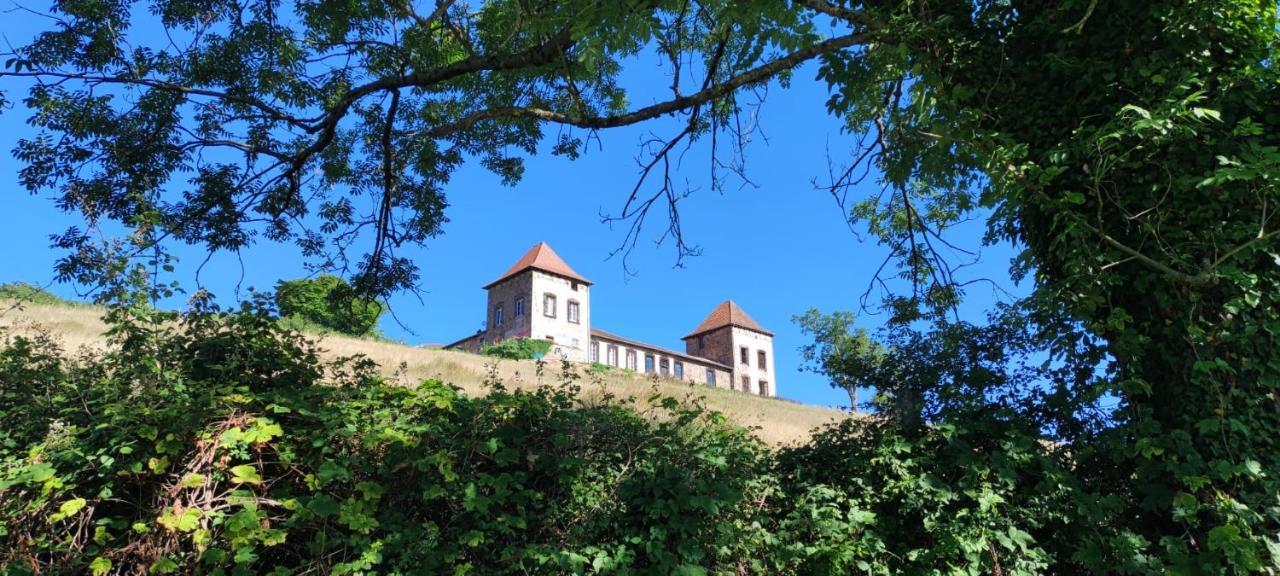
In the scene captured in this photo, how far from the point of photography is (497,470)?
4.91 meters

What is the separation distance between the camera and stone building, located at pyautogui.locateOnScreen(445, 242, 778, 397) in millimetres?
49719

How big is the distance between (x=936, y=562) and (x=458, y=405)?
369 centimetres

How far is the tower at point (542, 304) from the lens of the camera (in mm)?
49094

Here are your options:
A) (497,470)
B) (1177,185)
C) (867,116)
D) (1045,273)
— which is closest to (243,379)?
(497,470)

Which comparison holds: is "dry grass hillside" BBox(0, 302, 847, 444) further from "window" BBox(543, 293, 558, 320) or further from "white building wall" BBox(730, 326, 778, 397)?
"white building wall" BBox(730, 326, 778, 397)

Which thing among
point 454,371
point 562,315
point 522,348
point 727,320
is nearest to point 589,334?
point 562,315

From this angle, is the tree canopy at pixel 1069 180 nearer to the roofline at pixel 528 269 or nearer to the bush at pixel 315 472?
the bush at pixel 315 472

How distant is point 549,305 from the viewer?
50.3 m

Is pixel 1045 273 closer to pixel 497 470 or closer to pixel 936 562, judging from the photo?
pixel 936 562

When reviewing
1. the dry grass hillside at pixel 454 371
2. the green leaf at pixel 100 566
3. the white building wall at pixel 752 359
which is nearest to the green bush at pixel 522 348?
the dry grass hillside at pixel 454 371

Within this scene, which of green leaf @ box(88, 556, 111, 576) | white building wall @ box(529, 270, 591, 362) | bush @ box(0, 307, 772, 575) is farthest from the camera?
white building wall @ box(529, 270, 591, 362)

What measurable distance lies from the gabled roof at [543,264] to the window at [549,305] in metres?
1.97

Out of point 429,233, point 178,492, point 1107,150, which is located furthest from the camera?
point 429,233

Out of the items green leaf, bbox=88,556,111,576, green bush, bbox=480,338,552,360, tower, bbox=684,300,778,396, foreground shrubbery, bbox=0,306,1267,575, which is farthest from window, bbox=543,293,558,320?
green leaf, bbox=88,556,111,576
